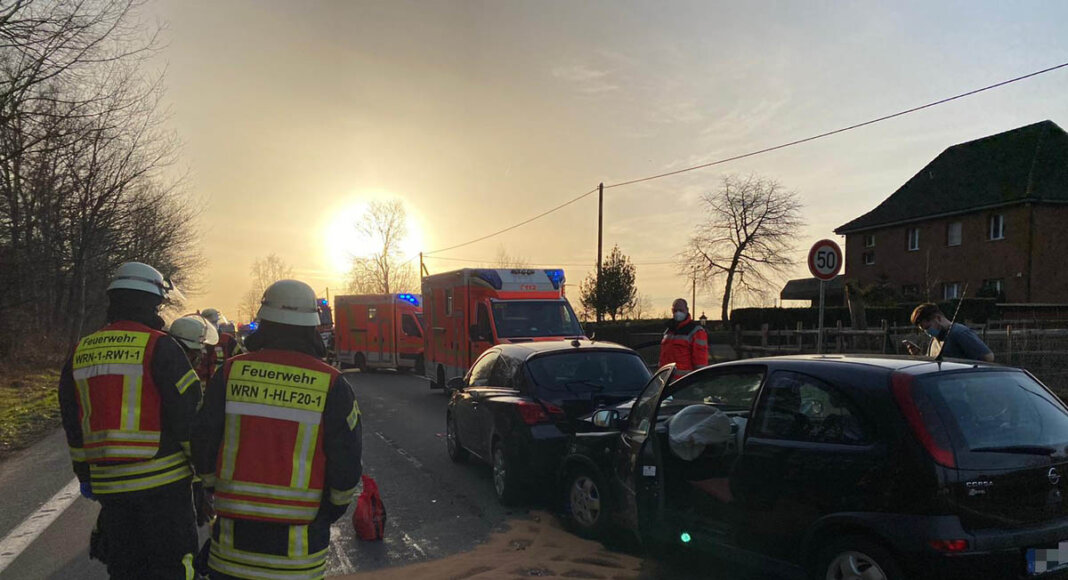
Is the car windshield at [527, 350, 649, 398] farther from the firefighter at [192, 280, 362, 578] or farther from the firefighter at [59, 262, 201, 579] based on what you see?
the firefighter at [192, 280, 362, 578]

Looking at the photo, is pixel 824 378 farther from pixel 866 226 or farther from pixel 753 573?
pixel 866 226

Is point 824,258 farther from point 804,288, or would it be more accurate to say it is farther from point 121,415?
point 804,288

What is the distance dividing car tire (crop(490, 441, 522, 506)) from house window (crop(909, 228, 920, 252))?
123 ft

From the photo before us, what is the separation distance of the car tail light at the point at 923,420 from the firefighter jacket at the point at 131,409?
3.38 metres

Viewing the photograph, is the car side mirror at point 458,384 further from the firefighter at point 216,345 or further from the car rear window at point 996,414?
the car rear window at point 996,414

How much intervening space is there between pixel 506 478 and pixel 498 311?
6.99m

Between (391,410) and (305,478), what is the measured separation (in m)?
11.9

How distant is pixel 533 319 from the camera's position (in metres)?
13.8

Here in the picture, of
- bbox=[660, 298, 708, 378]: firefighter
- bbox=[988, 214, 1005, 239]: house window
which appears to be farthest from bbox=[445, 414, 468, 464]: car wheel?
bbox=[988, 214, 1005, 239]: house window

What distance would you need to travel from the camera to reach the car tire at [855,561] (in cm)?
338

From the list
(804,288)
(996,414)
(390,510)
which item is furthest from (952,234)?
(996,414)

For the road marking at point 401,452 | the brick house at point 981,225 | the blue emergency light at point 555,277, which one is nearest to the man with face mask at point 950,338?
the road marking at point 401,452

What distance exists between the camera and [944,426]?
3426mm

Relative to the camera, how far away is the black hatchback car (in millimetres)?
3309
